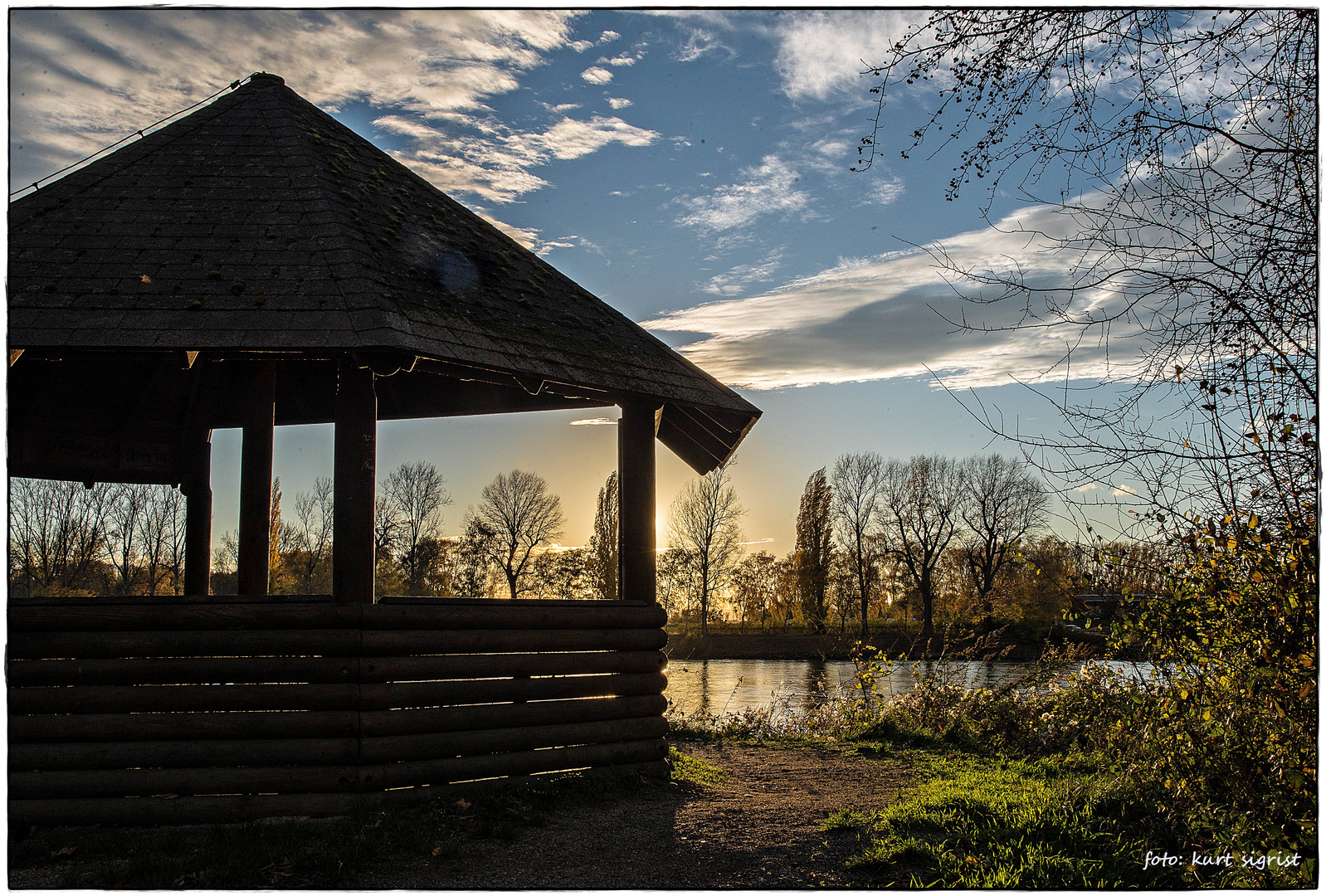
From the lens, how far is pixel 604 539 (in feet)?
123

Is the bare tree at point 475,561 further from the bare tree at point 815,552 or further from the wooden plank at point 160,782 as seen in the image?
the wooden plank at point 160,782

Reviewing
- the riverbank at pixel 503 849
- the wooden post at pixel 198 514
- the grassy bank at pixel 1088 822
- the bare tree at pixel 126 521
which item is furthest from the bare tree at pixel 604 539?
the riverbank at pixel 503 849

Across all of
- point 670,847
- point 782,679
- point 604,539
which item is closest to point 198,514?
point 670,847

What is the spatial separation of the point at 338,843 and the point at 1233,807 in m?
5.00

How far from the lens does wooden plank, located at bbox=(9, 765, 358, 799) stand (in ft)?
18.2

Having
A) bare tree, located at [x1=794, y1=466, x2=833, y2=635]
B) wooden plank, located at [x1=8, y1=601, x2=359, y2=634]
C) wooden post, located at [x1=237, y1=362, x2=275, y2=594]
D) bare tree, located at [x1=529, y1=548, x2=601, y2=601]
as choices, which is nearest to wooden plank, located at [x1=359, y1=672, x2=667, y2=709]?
wooden plank, located at [x1=8, y1=601, x2=359, y2=634]

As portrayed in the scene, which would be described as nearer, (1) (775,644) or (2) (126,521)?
(2) (126,521)

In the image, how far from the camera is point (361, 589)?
6.00m

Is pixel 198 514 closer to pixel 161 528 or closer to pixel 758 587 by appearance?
pixel 161 528

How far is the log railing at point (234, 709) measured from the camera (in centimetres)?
557

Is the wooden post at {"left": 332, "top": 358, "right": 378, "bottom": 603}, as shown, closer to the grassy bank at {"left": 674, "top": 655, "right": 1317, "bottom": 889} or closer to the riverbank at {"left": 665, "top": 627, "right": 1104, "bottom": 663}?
the grassy bank at {"left": 674, "top": 655, "right": 1317, "bottom": 889}

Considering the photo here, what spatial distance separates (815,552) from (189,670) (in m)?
38.6

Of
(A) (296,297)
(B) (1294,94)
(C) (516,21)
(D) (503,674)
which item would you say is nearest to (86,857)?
(D) (503,674)

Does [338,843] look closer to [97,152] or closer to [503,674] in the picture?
[503,674]
